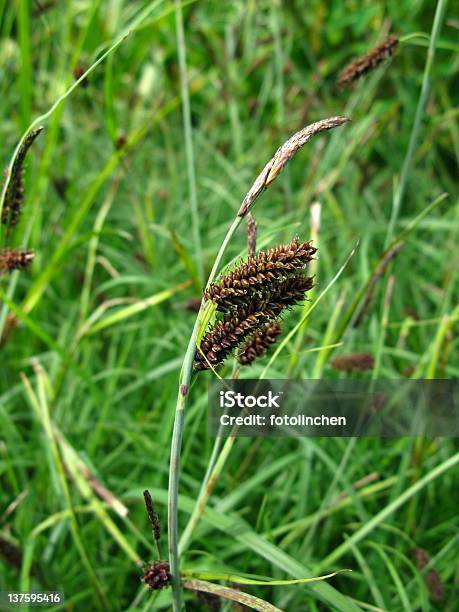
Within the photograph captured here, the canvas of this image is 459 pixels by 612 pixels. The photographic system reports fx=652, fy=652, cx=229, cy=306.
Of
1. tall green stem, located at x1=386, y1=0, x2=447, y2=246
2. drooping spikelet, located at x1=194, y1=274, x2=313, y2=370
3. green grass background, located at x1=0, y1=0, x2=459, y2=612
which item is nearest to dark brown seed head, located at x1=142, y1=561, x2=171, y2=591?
green grass background, located at x1=0, y1=0, x2=459, y2=612

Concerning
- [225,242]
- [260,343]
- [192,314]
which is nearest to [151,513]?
[260,343]

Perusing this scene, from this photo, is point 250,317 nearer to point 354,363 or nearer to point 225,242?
point 225,242

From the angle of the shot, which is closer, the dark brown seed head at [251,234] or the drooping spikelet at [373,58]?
the dark brown seed head at [251,234]

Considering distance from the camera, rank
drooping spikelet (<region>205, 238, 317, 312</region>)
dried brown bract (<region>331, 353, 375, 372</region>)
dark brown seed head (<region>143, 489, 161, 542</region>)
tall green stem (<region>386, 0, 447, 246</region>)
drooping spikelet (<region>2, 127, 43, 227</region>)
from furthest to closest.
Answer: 1. dried brown bract (<region>331, 353, 375, 372</region>)
2. tall green stem (<region>386, 0, 447, 246</region>)
3. drooping spikelet (<region>2, 127, 43, 227</region>)
4. dark brown seed head (<region>143, 489, 161, 542</region>)
5. drooping spikelet (<region>205, 238, 317, 312</region>)

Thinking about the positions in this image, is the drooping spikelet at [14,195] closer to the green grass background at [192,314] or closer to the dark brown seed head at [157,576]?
the green grass background at [192,314]

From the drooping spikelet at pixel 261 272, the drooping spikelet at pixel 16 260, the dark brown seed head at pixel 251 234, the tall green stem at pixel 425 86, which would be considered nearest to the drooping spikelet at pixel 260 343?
the dark brown seed head at pixel 251 234

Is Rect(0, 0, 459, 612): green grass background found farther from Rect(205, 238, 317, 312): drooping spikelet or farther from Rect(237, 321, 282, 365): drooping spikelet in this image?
Rect(205, 238, 317, 312): drooping spikelet

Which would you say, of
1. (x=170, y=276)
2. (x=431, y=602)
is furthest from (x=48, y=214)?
(x=431, y=602)
